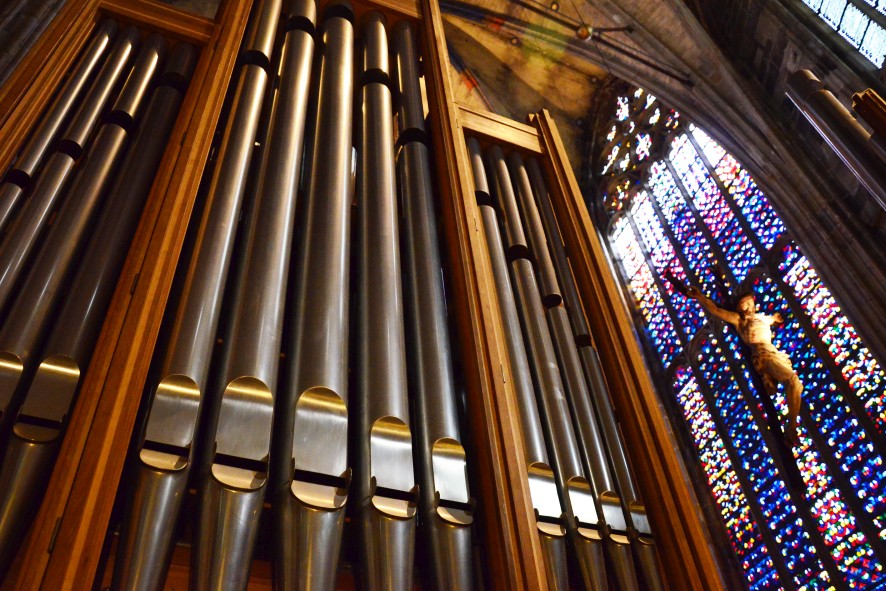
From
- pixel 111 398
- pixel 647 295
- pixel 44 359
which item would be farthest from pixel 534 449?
pixel 647 295

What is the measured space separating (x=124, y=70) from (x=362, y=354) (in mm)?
2655

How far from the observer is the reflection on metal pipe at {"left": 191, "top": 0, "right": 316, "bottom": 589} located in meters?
1.67

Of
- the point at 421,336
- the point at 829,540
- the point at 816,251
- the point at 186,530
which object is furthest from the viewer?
the point at 816,251

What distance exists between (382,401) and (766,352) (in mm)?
4932

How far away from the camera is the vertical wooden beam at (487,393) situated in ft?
6.43

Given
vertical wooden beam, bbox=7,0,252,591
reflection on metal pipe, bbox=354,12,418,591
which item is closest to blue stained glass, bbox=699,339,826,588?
reflection on metal pipe, bbox=354,12,418,591

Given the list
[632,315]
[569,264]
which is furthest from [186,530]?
[632,315]

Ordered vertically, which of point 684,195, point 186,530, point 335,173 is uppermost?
point 684,195

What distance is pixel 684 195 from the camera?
878 cm

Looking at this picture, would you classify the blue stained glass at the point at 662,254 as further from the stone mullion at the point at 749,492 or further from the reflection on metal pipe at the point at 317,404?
the reflection on metal pipe at the point at 317,404

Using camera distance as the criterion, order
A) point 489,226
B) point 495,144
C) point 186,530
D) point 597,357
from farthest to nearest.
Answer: point 495,144 < point 489,226 < point 597,357 < point 186,530

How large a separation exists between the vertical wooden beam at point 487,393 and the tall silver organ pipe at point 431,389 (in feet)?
0.24

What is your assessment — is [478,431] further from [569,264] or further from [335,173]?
[569,264]

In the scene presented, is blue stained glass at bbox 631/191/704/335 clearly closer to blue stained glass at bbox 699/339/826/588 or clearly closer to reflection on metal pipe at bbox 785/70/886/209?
blue stained glass at bbox 699/339/826/588
